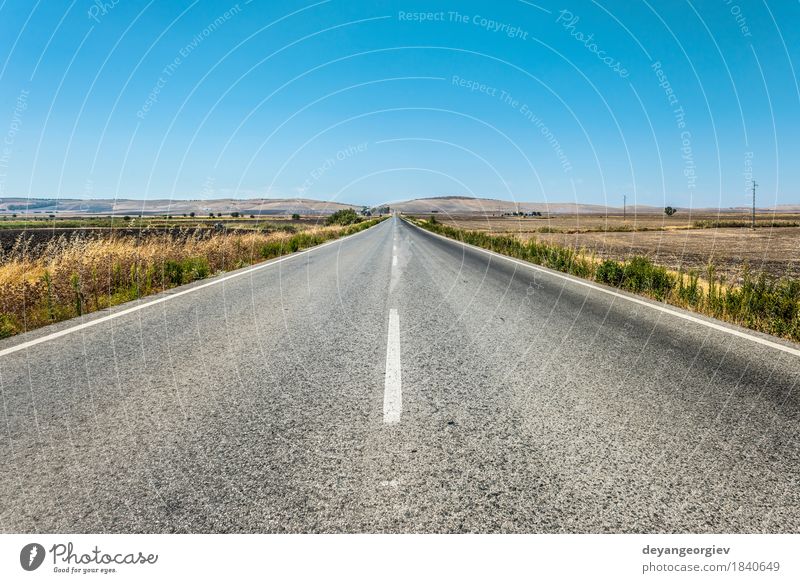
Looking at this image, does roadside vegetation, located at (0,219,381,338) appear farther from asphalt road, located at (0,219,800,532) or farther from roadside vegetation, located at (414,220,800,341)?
roadside vegetation, located at (414,220,800,341)

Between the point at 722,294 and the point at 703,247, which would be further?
the point at 703,247

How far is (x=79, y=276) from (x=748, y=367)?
10157mm

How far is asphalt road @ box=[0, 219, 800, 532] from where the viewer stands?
240cm

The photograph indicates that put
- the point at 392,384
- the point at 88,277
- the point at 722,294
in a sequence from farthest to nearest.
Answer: the point at 88,277
the point at 722,294
the point at 392,384
